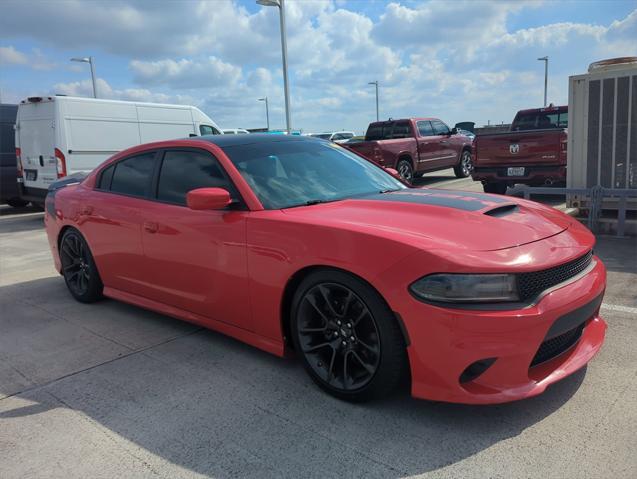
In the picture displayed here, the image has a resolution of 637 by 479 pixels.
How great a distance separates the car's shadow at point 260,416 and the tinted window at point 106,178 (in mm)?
1676

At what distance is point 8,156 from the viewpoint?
41.7 ft

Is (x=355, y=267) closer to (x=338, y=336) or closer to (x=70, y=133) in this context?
(x=338, y=336)

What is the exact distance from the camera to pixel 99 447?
104 inches

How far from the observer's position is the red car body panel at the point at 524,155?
30.8 feet

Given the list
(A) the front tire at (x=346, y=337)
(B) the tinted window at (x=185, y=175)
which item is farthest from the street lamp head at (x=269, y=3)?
(A) the front tire at (x=346, y=337)

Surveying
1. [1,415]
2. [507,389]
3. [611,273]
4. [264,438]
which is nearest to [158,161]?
[1,415]

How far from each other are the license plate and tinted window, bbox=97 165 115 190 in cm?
749

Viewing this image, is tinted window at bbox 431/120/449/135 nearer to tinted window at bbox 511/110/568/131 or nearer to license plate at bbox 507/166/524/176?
tinted window at bbox 511/110/568/131

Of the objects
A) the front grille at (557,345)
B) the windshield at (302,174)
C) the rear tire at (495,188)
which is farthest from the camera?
the rear tire at (495,188)

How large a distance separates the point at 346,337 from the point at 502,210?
1.21 metres

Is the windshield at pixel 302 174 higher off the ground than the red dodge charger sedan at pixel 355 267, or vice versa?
the windshield at pixel 302 174

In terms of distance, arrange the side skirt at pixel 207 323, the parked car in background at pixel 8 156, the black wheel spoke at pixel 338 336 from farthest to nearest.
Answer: the parked car in background at pixel 8 156 → the side skirt at pixel 207 323 → the black wheel spoke at pixel 338 336

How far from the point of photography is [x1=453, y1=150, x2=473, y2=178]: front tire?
1638cm

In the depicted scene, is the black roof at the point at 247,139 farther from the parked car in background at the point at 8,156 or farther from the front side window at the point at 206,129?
the parked car in background at the point at 8,156
